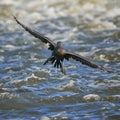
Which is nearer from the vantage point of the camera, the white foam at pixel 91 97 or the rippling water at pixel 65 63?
the rippling water at pixel 65 63

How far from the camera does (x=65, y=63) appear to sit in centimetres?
1245

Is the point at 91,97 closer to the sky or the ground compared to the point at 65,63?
closer to the ground

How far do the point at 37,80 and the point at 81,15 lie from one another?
5937 millimetres

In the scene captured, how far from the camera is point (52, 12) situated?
16.9 metres

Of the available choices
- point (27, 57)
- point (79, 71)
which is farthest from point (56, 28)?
point (79, 71)

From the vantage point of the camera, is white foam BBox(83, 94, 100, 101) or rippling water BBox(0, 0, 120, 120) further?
white foam BBox(83, 94, 100, 101)

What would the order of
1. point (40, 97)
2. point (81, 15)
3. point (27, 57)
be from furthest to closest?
point (81, 15)
point (27, 57)
point (40, 97)

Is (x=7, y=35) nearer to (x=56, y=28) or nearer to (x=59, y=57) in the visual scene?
(x=56, y=28)

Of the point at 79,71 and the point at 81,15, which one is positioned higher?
the point at 81,15

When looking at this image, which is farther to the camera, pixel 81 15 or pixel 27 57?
pixel 81 15

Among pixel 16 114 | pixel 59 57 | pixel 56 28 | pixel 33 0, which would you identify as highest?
pixel 33 0

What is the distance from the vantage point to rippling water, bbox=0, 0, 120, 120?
9.17 meters

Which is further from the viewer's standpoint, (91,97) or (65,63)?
(65,63)

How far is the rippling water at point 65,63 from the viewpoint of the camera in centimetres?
917
